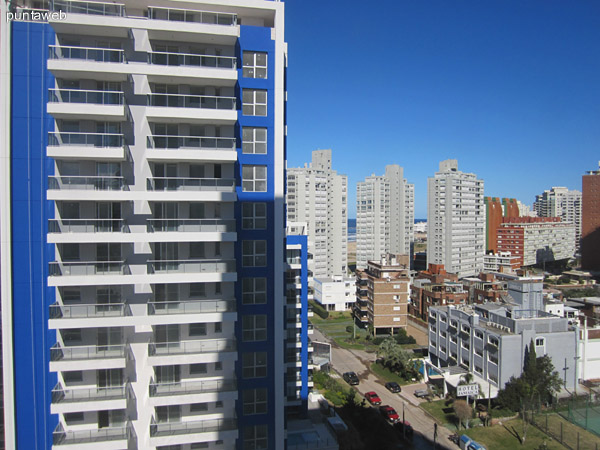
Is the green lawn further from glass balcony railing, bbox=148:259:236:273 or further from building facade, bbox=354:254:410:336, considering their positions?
building facade, bbox=354:254:410:336

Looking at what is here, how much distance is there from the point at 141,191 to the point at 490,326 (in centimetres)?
2506

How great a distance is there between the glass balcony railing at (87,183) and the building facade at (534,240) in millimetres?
87161

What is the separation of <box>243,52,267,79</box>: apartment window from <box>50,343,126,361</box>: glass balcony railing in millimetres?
7561

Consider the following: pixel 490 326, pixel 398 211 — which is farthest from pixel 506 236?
pixel 490 326

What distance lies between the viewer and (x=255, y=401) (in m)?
11.2

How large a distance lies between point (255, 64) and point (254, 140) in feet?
6.33

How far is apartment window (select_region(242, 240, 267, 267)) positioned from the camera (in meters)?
10.9

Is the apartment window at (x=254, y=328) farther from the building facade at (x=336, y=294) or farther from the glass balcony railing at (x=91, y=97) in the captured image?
the building facade at (x=336, y=294)

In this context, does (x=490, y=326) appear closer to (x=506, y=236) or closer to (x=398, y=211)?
(x=398, y=211)

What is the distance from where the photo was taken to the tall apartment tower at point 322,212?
223 feet

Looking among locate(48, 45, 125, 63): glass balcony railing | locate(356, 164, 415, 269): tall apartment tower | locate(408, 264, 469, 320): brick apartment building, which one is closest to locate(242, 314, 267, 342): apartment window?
locate(48, 45, 125, 63): glass balcony railing

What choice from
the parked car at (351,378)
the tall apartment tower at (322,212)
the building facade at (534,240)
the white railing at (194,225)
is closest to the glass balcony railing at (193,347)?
the white railing at (194,225)

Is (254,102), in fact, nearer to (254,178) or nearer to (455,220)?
(254,178)

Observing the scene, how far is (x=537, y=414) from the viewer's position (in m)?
23.5
